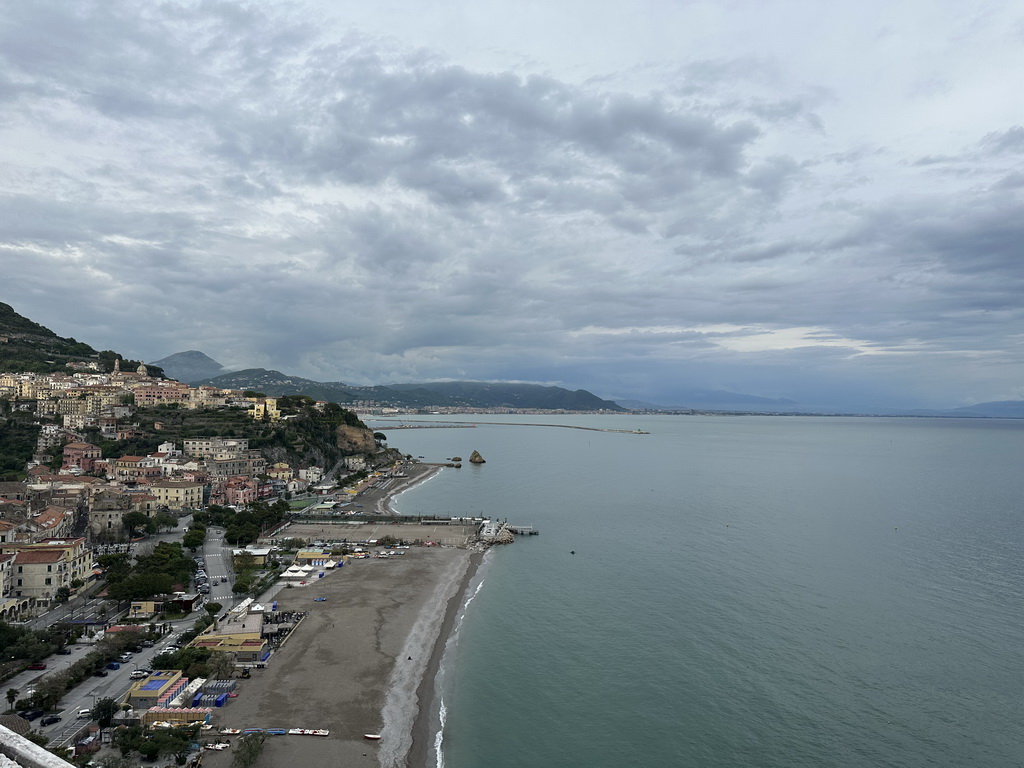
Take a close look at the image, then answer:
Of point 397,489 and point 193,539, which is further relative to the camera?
point 397,489

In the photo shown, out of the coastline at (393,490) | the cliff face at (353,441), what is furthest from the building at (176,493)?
the cliff face at (353,441)

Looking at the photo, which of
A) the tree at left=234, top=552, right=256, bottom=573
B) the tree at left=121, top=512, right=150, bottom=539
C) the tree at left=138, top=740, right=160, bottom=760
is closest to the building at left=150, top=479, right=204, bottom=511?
the tree at left=121, top=512, right=150, bottom=539

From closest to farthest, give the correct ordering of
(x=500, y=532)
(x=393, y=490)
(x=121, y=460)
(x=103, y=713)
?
(x=103, y=713)
(x=500, y=532)
(x=121, y=460)
(x=393, y=490)

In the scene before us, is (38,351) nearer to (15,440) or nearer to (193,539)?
(15,440)

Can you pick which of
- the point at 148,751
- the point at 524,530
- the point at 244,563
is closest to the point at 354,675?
the point at 148,751

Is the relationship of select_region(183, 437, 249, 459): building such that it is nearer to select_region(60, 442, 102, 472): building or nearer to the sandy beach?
select_region(60, 442, 102, 472): building
